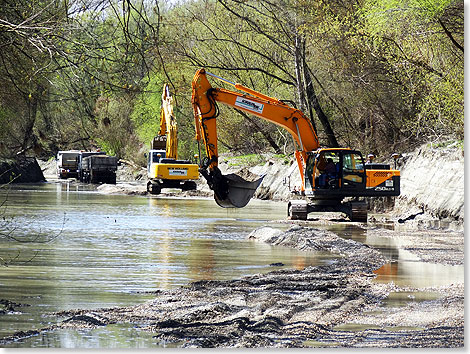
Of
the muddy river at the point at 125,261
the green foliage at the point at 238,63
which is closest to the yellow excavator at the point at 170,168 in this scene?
the green foliage at the point at 238,63

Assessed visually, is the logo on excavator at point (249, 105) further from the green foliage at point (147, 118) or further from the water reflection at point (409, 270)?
the green foliage at point (147, 118)

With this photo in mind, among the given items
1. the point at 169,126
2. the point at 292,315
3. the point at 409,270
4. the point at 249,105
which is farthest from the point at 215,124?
the point at 169,126

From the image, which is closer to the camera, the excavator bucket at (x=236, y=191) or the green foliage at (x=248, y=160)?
the excavator bucket at (x=236, y=191)

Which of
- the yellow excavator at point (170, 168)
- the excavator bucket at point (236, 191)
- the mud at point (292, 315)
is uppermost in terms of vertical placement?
the yellow excavator at point (170, 168)

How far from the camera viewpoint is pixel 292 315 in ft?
34.2

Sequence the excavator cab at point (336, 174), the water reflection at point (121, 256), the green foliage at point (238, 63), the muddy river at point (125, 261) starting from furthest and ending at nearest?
the excavator cab at point (336, 174), the water reflection at point (121, 256), the muddy river at point (125, 261), the green foliage at point (238, 63)

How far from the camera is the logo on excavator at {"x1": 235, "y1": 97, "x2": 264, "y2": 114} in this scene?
26.6m

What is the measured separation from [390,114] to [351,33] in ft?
21.7

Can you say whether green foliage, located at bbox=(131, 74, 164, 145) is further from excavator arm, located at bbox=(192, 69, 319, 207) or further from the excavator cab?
the excavator cab

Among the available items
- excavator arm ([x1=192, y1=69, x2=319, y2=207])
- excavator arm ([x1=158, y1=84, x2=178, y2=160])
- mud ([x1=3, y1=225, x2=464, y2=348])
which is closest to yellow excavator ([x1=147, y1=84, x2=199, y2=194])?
excavator arm ([x1=158, y1=84, x2=178, y2=160])

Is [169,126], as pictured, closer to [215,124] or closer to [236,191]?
[215,124]

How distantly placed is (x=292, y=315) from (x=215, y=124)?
15.5 meters

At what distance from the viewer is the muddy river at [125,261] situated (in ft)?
34.0

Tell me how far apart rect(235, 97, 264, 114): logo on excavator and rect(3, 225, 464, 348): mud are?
12.4 meters
